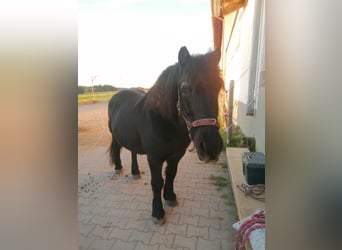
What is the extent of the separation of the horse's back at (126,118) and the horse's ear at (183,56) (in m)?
0.86

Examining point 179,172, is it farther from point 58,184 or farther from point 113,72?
point 58,184

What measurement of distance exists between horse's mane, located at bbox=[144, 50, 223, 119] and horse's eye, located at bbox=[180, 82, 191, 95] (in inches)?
2.1

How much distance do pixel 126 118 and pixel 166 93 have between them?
96 centimetres

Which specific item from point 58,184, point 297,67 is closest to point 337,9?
point 297,67

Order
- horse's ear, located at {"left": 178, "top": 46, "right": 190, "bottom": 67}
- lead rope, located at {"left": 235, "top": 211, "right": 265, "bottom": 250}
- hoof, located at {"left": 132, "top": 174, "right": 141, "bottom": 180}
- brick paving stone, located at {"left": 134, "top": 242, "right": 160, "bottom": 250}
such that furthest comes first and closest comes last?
hoof, located at {"left": 132, "top": 174, "right": 141, "bottom": 180} → brick paving stone, located at {"left": 134, "top": 242, "right": 160, "bottom": 250} → horse's ear, located at {"left": 178, "top": 46, "right": 190, "bottom": 67} → lead rope, located at {"left": 235, "top": 211, "right": 265, "bottom": 250}

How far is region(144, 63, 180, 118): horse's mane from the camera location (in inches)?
66.2

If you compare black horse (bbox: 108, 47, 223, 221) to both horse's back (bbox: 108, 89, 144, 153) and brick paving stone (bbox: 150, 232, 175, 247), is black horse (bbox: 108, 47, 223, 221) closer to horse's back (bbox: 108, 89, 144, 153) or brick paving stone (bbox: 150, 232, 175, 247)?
horse's back (bbox: 108, 89, 144, 153)

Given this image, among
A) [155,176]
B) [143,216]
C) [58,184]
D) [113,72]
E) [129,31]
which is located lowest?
[143,216]

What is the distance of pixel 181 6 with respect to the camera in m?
0.85

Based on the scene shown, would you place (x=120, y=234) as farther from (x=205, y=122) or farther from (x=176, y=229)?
(x=205, y=122)

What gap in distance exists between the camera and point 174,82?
167 cm

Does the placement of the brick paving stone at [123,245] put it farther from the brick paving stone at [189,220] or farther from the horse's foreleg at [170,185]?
the horse's foreleg at [170,185]

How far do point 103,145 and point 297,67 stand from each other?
4924 millimetres

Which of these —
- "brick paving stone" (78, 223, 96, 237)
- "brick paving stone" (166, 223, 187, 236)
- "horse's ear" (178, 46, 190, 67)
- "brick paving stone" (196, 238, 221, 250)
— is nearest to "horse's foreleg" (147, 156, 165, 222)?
"brick paving stone" (166, 223, 187, 236)
